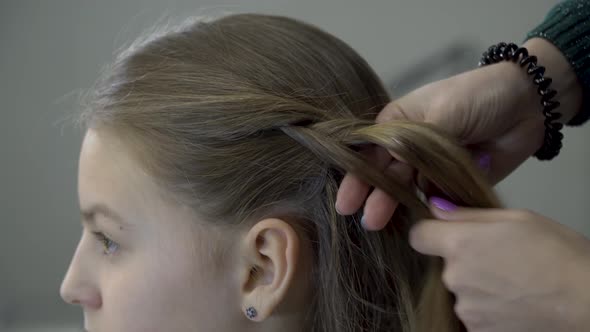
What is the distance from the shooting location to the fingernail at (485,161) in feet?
2.60

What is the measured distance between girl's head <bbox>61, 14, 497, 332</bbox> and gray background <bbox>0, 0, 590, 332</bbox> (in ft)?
1.98

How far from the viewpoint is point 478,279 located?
0.54 metres

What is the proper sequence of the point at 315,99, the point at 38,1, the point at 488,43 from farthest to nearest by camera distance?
the point at 38,1, the point at 488,43, the point at 315,99

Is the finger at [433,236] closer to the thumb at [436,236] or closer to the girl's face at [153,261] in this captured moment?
the thumb at [436,236]

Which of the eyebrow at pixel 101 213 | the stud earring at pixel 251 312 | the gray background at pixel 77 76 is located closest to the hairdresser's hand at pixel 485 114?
the stud earring at pixel 251 312

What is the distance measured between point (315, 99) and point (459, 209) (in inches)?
8.1

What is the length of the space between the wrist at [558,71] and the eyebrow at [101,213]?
583 millimetres

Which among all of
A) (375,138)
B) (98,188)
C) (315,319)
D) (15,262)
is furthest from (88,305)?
(15,262)

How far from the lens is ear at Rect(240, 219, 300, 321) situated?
626mm

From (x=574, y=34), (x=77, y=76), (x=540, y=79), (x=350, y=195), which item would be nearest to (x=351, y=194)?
(x=350, y=195)

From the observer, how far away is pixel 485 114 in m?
0.73

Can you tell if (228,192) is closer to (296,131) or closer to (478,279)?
(296,131)

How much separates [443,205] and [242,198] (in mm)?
226

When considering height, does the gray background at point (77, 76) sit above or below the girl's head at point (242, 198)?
above
